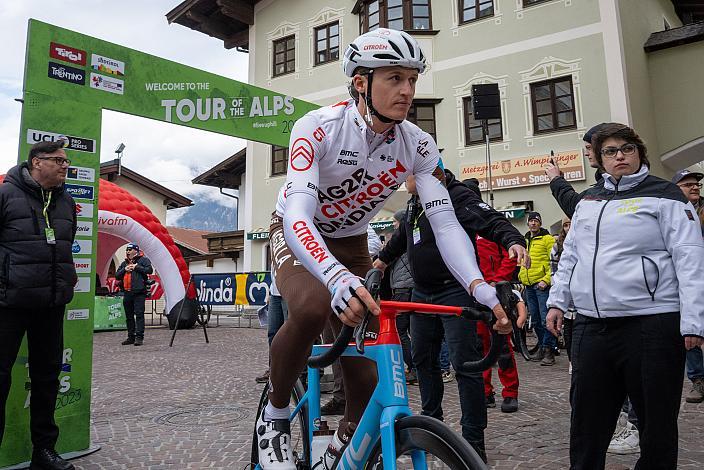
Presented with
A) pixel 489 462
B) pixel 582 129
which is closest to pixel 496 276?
pixel 489 462

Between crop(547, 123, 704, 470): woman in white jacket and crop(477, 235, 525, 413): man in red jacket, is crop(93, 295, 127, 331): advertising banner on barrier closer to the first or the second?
crop(477, 235, 525, 413): man in red jacket

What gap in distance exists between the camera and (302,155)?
218 cm

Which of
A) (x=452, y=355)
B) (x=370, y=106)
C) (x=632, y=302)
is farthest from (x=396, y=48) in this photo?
(x=452, y=355)

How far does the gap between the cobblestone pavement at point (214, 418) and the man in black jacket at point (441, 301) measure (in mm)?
450

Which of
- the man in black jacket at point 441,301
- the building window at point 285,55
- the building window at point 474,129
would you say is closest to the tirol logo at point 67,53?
the man in black jacket at point 441,301

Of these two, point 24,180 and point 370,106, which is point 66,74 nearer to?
point 24,180

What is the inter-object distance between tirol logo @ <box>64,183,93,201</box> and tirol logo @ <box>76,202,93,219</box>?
0.18 feet

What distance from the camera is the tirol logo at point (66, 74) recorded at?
4.10m

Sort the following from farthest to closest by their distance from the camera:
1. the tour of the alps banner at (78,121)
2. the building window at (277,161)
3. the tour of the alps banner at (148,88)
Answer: the building window at (277,161) < the tour of the alps banner at (148,88) < the tour of the alps banner at (78,121)

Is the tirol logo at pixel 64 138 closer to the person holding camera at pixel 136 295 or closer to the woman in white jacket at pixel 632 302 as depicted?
the woman in white jacket at pixel 632 302

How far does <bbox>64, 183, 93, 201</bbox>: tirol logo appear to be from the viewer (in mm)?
4250

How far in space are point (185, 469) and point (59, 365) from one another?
1.15m

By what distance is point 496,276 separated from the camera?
515 centimetres

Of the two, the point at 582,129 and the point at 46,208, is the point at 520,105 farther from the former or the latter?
the point at 46,208
